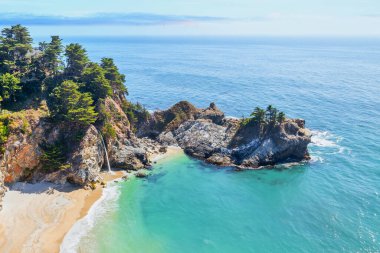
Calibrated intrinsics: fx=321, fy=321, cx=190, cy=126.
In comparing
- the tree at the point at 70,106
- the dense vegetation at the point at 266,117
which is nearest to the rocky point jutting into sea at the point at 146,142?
the dense vegetation at the point at 266,117

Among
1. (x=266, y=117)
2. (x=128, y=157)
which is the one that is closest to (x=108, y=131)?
(x=128, y=157)

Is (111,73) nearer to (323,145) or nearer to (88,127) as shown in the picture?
(88,127)

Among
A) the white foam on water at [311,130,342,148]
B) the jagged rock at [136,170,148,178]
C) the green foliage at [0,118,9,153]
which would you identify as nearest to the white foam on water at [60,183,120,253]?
the jagged rock at [136,170,148,178]

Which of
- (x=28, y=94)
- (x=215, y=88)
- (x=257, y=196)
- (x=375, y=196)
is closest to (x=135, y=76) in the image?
(x=215, y=88)

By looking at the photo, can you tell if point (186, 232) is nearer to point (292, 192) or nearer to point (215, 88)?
point (292, 192)

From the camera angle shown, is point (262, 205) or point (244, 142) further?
point (244, 142)

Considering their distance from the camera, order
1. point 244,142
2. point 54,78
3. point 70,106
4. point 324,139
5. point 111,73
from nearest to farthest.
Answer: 1. point 70,106
2. point 54,78
3. point 244,142
4. point 111,73
5. point 324,139
